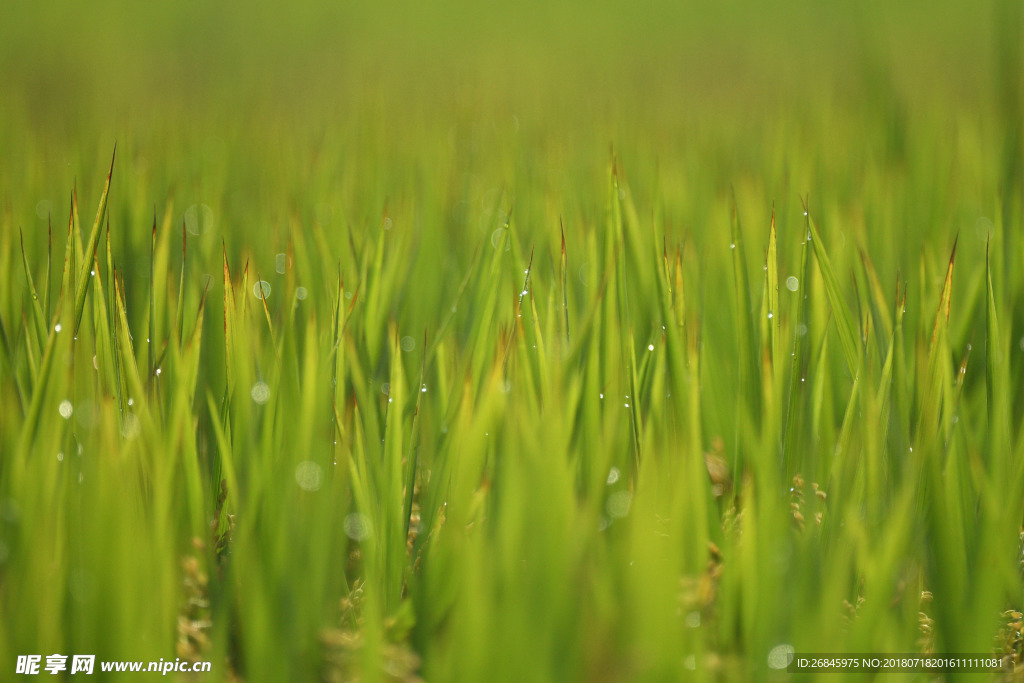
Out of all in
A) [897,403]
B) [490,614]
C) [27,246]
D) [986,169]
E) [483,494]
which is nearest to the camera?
[490,614]

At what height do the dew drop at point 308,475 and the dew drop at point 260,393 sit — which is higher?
the dew drop at point 260,393

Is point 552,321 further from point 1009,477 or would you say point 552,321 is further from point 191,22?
point 191,22

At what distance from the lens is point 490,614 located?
36 centimetres

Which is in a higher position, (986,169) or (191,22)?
(191,22)

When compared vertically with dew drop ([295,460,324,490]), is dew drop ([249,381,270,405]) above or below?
above

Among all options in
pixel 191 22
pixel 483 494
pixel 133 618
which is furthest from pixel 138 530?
pixel 191 22

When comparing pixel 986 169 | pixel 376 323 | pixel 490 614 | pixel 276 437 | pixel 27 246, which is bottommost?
pixel 490 614

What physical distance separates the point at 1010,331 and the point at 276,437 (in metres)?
0.69

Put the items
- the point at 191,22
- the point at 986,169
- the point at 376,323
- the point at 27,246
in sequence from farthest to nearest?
the point at 191,22
the point at 986,169
the point at 27,246
the point at 376,323

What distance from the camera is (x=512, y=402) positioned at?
48 cm

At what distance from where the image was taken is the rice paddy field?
1.28 ft

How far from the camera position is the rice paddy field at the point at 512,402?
1.28 ft

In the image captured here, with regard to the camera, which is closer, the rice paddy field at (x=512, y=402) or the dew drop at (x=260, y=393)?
the rice paddy field at (x=512, y=402)

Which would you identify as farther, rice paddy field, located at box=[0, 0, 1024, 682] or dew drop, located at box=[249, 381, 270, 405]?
dew drop, located at box=[249, 381, 270, 405]
